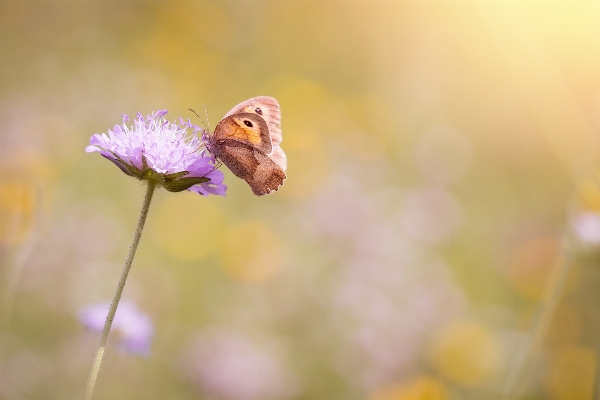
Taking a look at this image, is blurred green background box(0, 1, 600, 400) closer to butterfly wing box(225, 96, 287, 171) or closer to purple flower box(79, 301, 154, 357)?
purple flower box(79, 301, 154, 357)

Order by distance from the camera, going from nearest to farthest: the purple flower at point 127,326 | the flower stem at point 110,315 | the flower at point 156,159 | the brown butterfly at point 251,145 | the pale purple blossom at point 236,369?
the flower stem at point 110,315 → the flower at point 156,159 → the brown butterfly at point 251,145 → the purple flower at point 127,326 → the pale purple blossom at point 236,369

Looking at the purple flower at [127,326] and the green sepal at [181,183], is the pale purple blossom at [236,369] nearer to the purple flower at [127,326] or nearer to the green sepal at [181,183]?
the purple flower at [127,326]

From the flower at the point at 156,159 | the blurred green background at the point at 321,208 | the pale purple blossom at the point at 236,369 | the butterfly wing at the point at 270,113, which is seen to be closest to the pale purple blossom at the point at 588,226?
the blurred green background at the point at 321,208

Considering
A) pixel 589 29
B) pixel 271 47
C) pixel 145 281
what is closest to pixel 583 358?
pixel 145 281

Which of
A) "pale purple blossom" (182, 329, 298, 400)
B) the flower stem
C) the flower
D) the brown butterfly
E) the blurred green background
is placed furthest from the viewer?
the blurred green background

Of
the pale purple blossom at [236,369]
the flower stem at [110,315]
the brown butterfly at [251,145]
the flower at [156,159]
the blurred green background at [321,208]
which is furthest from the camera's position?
the blurred green background at [321,208]

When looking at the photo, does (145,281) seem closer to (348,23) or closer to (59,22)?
(59,22)

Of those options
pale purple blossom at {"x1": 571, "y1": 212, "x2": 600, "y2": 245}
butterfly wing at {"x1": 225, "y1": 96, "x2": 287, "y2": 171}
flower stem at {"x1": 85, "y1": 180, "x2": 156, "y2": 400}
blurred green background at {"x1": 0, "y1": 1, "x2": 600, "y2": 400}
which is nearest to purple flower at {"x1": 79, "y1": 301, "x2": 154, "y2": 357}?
blurred green background at {"x1": 0, "y1": 1, "x2": 600, "y2": 400}
